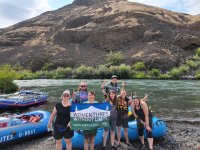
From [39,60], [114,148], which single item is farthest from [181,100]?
[39,60]

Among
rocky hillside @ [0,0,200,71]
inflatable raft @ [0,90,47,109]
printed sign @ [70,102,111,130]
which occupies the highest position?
rocky hillside @ [0,0,200,71]

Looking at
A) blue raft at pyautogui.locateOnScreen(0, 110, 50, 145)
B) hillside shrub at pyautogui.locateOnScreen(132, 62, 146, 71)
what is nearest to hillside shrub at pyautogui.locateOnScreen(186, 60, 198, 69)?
hillside shrub at pyautogui.locateOnScreen(132, 62, 146, 71)

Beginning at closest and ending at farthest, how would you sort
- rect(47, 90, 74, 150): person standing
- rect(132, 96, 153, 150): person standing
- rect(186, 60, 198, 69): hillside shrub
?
rect(47, 90, 74, 150): person standing
rect(132, 96, 153, 150): person standing
rect(186, 60, 198, 69): hillside shrub

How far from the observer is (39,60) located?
303ft

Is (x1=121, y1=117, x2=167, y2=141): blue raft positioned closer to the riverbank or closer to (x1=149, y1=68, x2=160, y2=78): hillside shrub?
the riverbank

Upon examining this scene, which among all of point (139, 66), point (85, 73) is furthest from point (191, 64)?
point (85, 73)

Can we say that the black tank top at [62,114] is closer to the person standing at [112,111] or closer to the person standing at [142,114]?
the person standing at [112,111]

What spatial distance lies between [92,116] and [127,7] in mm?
131514

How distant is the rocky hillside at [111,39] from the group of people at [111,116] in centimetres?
6332

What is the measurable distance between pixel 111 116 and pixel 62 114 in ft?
7.69

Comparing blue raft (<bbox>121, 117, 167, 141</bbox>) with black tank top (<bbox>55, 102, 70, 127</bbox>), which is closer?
black tank top (<bbox>55, 102, 70, 127</bbox>)

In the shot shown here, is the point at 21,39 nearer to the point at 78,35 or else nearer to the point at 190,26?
the point at 78,35

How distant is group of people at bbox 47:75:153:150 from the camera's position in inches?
353

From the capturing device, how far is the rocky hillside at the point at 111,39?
86.2 meters
